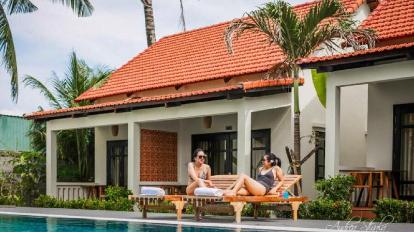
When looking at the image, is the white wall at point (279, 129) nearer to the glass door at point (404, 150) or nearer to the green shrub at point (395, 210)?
the glass door at point (404, 150)

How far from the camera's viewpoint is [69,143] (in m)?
24.0

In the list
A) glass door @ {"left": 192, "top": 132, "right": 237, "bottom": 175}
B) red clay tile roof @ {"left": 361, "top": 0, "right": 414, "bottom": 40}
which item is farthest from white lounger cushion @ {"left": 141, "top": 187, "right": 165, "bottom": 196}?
red clay tile roof @ {"left": 361, "top": 0, "right": 414, "bottom": 40}

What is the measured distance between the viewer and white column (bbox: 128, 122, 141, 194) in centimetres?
1798

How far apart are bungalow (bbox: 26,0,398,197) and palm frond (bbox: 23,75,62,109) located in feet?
7.43

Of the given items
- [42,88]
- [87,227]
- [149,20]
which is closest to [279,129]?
[87,227]

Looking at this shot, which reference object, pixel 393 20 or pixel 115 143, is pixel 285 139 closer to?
Answer: pixel 393 20

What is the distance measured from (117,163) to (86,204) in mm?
3044

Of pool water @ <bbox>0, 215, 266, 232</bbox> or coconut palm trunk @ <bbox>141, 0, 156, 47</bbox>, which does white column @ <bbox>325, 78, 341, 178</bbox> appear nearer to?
pool water @ <bbox>0, 215, 266, 232</bbox>

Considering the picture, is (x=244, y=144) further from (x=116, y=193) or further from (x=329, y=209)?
(x=116, y=193)

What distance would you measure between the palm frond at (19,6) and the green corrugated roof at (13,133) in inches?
320

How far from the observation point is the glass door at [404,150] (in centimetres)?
1475

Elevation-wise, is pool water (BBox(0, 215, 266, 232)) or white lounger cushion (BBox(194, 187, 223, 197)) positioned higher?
white lounger cushion (BBox(194, 187, 223, 197))

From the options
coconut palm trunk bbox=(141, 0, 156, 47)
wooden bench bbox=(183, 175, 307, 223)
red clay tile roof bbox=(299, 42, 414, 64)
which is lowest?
wooden bench bbox=(183, 175, 307, 223)

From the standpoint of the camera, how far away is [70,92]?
25219 mm
